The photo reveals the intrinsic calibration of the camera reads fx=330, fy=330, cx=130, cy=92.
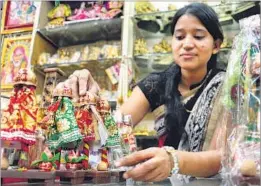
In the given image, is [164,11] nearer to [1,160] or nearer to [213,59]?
[213,59]

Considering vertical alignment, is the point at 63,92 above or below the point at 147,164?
above

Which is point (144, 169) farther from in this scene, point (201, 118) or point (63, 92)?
point (201, 118)

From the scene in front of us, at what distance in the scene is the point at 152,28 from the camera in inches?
81.5

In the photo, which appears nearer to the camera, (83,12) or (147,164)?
(147,164)

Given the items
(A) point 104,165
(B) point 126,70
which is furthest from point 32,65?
(A) point 104,165

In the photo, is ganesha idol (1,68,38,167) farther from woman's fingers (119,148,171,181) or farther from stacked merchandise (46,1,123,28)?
stacked merchandise (46,1,123,28)

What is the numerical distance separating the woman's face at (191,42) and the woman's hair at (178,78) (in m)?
0.02

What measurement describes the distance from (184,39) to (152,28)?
1.21 meters

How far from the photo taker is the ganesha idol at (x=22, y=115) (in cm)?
56

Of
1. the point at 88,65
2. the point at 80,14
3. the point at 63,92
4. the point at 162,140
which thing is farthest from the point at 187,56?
the point at 80,14

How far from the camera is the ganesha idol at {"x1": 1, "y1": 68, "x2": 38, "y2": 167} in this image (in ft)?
1.82

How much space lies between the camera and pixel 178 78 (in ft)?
3.35

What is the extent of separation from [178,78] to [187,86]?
4 centimetres

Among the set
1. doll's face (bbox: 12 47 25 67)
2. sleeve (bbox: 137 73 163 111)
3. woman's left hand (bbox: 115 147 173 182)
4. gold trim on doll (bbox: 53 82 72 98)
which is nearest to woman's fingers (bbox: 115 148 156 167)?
woman's left hand (bbox: 115 147 173 182)
